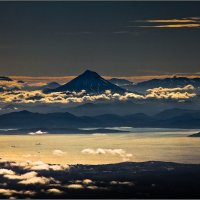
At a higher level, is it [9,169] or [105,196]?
[9,169]

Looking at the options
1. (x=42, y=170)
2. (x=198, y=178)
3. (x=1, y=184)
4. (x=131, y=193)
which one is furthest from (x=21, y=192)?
(x=198, y=178)

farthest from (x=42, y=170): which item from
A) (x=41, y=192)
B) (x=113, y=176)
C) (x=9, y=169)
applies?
(x=41, y=192)

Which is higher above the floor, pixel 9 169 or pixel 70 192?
pixel 9 169

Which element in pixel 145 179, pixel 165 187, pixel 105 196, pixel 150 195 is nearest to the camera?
pixel 105 196

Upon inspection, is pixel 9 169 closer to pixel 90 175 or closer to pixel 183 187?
pixel 90 175

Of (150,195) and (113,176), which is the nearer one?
(150,195)

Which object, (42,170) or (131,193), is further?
(42,170)

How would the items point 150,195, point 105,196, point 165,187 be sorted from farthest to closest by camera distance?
point 165,187 < point 150,195 < point 105,196

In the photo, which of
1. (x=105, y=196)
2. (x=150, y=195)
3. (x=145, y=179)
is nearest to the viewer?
(x=105, y=196)

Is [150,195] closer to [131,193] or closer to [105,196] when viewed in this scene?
[131,193]
